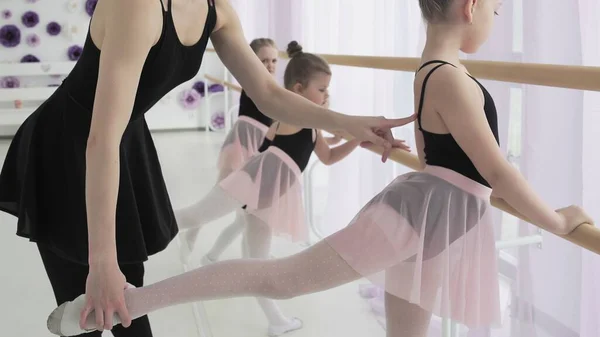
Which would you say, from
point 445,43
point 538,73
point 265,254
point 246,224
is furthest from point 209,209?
point 538,73

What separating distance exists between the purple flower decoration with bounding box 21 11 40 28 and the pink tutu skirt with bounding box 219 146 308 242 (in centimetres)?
496

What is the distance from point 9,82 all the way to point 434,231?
6.14 metres

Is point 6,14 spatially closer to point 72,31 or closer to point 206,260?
point 72,31

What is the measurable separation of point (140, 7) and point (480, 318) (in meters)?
0.78

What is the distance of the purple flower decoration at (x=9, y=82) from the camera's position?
632 cm

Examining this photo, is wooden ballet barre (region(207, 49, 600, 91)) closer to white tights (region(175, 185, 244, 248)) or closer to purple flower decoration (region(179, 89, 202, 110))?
white tights (region(175, 185, 244, 248))

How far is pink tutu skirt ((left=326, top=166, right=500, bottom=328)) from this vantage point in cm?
111

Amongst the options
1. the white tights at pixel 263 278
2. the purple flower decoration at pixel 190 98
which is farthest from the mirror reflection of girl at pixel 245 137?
the purple flower decoration at pixel 190 98

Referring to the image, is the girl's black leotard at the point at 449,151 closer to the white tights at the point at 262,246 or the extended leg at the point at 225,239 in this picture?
the white tights at the point at 262,246

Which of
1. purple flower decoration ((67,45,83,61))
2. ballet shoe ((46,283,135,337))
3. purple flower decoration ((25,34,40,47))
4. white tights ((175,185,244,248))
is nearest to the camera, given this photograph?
ballet shoe ((46,283,135,337))

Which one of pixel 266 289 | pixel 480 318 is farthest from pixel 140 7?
pixel 480 318

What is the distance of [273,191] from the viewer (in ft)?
6.89

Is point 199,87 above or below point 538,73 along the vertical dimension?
below

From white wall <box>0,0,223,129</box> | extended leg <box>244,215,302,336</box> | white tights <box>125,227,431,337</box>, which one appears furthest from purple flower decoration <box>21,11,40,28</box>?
white tights <box>125,227,431,337</box>
